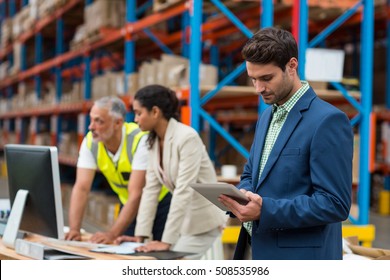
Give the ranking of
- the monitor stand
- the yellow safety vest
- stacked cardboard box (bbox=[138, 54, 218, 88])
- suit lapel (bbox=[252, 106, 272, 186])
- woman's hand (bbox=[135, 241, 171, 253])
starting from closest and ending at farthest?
suit lapel (bbox=[252, 106, 272, 186])
the monitor stand
woman's hand (bbox=[135, 241, 171, 253])
the yellow safety vest
stacked cardboard box (bbox=[138, 54, 218, 88])

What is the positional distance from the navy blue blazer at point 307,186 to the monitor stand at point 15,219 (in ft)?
4.41

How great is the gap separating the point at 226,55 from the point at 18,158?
23.8 feet

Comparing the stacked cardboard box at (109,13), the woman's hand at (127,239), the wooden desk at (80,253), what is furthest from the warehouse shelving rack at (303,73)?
the stacked cardboard box at (109,13)

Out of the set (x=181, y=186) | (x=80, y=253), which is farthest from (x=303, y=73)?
(x=80, y=253)

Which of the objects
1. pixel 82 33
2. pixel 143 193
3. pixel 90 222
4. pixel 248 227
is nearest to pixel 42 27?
pixel 82 33

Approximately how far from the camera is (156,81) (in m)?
6.27

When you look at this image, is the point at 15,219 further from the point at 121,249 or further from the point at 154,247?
the point at 154,247

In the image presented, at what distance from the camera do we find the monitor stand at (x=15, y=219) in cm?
305

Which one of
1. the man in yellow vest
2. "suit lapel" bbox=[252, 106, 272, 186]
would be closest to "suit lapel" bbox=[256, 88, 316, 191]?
"suit lapel" bbox=[252, 106, 272, 186]

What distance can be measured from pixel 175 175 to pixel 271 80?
4.98ft

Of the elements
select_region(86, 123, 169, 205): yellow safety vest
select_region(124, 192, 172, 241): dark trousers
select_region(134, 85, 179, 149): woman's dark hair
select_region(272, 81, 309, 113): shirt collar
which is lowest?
select_region(124, 192, 172, 241): dark trousers

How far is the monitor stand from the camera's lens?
3.05 metres

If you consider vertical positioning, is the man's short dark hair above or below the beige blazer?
above

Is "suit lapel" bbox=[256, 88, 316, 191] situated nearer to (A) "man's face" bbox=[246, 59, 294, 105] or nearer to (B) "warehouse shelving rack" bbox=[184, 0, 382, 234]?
(A) "man's face" bbox=[246, 59, 294, 105]
